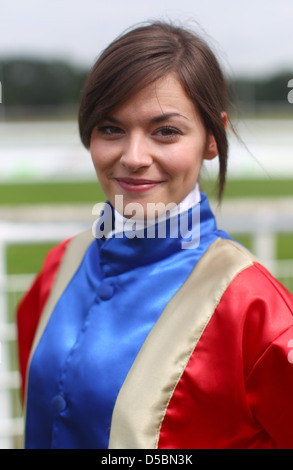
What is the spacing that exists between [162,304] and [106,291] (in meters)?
0.16

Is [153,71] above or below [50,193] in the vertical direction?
above

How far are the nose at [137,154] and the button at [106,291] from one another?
0.33 metres

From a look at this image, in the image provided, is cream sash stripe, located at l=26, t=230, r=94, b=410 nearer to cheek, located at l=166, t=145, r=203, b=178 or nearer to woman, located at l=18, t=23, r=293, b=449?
woman, located at l=18, t=23, r=293, b=449

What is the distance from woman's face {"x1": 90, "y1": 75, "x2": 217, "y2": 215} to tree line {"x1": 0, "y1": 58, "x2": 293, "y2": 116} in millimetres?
35881

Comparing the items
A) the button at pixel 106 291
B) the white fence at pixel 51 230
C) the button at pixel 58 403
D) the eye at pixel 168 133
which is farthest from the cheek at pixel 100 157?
the white fence at pixel 51 230

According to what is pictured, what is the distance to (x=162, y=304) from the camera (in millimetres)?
1427

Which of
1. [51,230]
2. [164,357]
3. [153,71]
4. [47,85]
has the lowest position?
[47,85]

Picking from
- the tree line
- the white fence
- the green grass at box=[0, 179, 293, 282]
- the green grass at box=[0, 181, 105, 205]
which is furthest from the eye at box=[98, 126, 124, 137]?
the tree line

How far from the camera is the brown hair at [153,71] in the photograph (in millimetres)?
1364

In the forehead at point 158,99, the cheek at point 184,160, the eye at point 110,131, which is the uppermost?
the forehead at point 158,99

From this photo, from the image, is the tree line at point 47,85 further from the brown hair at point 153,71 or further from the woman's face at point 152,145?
the woman's face at point 152,145

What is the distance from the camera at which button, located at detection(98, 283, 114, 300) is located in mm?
1501

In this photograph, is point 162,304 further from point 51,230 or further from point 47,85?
point 47,85

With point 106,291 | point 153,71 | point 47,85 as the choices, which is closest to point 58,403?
point 106,291
